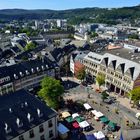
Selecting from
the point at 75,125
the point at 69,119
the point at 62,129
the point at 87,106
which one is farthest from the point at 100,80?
the point at 62,129


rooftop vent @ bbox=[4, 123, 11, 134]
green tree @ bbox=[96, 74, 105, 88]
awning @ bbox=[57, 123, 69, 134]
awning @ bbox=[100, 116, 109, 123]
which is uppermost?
rooftop vent @ bbox=[4, 123, 11, 134]

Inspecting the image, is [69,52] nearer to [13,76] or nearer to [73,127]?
[13,76]

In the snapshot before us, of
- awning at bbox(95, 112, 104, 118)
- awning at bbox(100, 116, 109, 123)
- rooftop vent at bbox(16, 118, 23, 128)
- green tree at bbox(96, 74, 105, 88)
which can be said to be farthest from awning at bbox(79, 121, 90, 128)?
green tree at bbox(96, 74, 105, 88)

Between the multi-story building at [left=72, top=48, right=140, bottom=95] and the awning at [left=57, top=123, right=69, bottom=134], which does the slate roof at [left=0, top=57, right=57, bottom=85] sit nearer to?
the multi-story building at [left=72, top=48, right=140, bottom=95]

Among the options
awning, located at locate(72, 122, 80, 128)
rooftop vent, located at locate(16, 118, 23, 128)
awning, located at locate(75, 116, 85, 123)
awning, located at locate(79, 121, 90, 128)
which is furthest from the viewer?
awning, located at locate(75, 116, 85, 123)

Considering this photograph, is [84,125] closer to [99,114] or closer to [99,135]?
[99,135]

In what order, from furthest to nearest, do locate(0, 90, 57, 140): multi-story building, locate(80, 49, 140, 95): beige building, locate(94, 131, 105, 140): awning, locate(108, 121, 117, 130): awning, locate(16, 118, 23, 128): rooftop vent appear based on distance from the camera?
locate(80, 49, 140, 95): beige building
locate(108, 121, 117, 130): awning
locate(94, 131, 105, 140): awning
locate(16, 118, 23, 128): rooftop vent
locate(0, 90, 57, 140): multi-story building

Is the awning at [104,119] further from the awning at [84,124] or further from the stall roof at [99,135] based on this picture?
the stall roof at [99,135]
